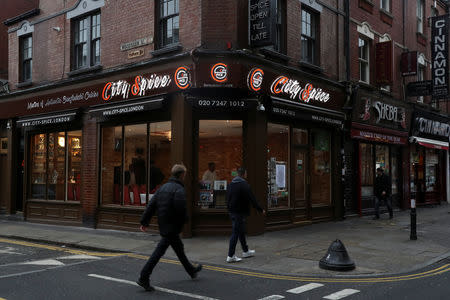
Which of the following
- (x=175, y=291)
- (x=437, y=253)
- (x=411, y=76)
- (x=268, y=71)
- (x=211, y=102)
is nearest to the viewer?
(x=175, y=291)

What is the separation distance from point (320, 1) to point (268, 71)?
14.2ft

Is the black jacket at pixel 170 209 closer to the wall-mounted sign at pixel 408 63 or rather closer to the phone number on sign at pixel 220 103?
the phone number on sign at pixel 220 103

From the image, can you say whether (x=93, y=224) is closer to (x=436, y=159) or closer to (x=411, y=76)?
(x=411, y=76)

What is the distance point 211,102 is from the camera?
11602 millimetres

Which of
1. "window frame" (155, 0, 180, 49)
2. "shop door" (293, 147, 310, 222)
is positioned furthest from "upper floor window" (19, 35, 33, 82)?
"shop door" (293, 147, 310, 222)

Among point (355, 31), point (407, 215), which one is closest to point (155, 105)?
point (355, 31)

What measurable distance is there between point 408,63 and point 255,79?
10132 mm

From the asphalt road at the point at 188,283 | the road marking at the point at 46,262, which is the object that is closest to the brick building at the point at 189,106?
the road marking at the point at 46,262

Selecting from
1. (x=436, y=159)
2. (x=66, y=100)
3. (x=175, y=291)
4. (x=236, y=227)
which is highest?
(x=66, y=100)

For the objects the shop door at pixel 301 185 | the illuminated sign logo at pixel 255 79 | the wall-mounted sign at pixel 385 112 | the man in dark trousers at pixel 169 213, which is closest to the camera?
the man in dark trousers at pixel 169 213

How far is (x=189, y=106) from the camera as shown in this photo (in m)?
12.0

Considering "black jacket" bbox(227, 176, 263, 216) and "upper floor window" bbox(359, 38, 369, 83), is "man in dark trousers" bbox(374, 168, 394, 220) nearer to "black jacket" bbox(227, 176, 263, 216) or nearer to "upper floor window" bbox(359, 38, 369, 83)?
"upper floor window" bbox(359, 38, 369, 83)

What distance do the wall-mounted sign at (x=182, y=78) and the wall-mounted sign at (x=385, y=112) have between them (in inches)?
303

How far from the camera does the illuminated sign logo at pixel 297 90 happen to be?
12.7 m
